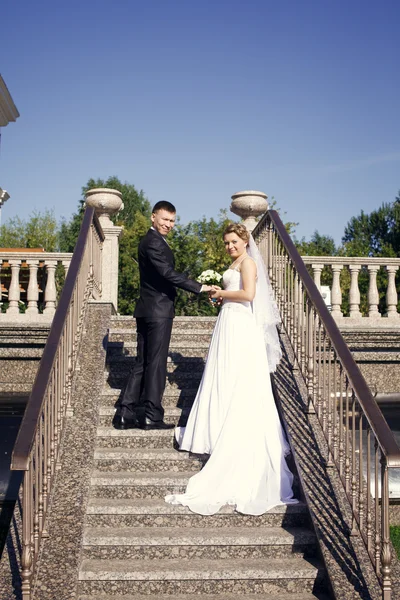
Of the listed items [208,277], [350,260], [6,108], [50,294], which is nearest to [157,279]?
[208,277]

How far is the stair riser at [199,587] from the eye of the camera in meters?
4.36

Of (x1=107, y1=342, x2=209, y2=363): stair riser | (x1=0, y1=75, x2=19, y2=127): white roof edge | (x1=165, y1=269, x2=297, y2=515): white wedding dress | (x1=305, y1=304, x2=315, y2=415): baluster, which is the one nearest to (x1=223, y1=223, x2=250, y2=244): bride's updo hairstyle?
(x1=165, y1=269, x2=297, y2=515): white wedding dress

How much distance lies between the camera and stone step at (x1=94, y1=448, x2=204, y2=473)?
5.49 metres

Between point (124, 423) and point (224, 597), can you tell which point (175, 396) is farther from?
point (224, 597)

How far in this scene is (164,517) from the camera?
4.95 metres

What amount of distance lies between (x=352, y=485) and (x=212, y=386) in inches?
54.9

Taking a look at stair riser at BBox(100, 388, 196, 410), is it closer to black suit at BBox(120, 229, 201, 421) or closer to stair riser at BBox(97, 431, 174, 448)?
black suit at BBox(120, 229, 201, 421)

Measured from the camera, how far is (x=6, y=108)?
1931 cm

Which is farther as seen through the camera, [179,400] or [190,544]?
[179,400]

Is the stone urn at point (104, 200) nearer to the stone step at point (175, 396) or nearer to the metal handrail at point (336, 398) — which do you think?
the metal handrail at point (336, 398)

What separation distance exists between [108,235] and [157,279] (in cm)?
443

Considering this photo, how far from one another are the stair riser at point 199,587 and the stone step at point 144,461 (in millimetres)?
1211

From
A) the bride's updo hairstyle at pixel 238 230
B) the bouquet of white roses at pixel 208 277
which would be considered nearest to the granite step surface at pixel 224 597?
the bride's updo hairstyle at pixel 238 230

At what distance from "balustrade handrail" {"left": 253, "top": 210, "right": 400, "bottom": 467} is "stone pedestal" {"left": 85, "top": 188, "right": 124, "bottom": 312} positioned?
3802mm
